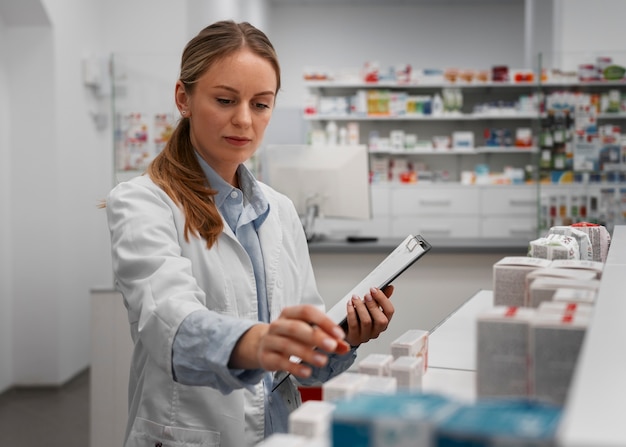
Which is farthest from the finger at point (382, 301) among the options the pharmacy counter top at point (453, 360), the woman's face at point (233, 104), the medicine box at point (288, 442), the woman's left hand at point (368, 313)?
the medicine box at point (288, 442)

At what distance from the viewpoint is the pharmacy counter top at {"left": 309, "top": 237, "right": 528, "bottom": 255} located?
13.8 ft

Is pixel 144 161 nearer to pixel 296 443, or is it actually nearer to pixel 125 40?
pixel 125 40

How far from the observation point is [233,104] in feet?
5.19

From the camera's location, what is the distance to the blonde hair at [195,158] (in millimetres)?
1576

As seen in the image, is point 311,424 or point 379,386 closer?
point 311,424

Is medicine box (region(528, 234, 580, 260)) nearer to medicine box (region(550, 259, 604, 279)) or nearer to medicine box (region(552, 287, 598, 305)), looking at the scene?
medicine box (region(550, 259, 604, 279))

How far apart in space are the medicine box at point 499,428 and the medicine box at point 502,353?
238 millimetres

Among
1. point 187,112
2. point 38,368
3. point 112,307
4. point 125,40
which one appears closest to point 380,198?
point 125,40

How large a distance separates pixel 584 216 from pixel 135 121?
281 centimetres

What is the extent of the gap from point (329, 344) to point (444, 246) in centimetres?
322

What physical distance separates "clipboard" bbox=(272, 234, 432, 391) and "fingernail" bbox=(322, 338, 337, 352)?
0.45 m

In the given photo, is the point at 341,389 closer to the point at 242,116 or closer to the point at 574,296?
the point at 574,296

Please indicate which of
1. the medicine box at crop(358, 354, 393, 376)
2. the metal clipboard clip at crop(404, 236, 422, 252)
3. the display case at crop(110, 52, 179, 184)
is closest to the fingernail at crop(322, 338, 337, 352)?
the medicine box at crop(358, 354, 393, 376)

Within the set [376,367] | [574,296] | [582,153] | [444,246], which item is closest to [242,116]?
[376,367]
